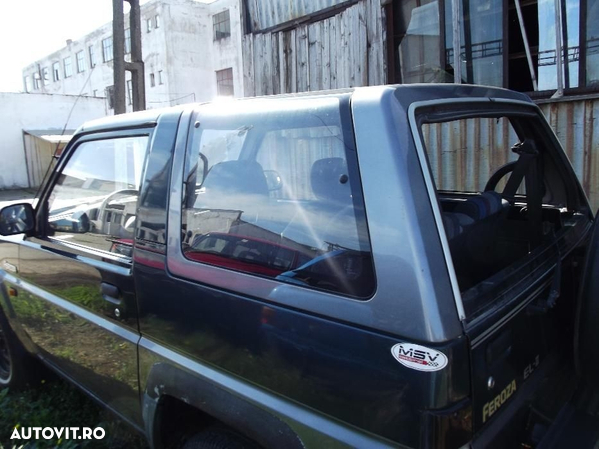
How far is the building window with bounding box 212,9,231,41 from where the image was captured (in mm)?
31266

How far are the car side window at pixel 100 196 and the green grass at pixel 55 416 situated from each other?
999mm

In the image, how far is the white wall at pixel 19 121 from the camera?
2172 centimetres

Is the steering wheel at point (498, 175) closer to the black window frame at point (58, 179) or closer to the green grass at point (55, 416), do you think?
the black window frame at point (58, 179)

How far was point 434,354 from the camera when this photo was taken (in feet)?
3.89

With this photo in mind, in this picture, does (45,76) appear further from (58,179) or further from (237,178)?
(237,178)

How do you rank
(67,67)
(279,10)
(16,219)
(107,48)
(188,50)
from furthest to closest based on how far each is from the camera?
(67,67)
(107,48)
(188,50)
(279,10)
(16,219)

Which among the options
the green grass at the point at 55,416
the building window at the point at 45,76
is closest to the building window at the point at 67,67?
the building window at the point at 45,76

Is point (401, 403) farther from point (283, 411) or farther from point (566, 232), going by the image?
point (566, 232)

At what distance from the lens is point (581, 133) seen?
15.5 feet

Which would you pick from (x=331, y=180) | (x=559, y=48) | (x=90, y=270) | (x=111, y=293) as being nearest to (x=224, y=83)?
(x=559, y=48)

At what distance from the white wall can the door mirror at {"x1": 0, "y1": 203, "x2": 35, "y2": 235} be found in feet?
73.6

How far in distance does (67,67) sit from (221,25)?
17.1 meters

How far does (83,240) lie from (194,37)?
3274 centimetres

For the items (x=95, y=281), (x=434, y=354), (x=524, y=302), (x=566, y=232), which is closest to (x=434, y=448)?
(x=434, y=354)
